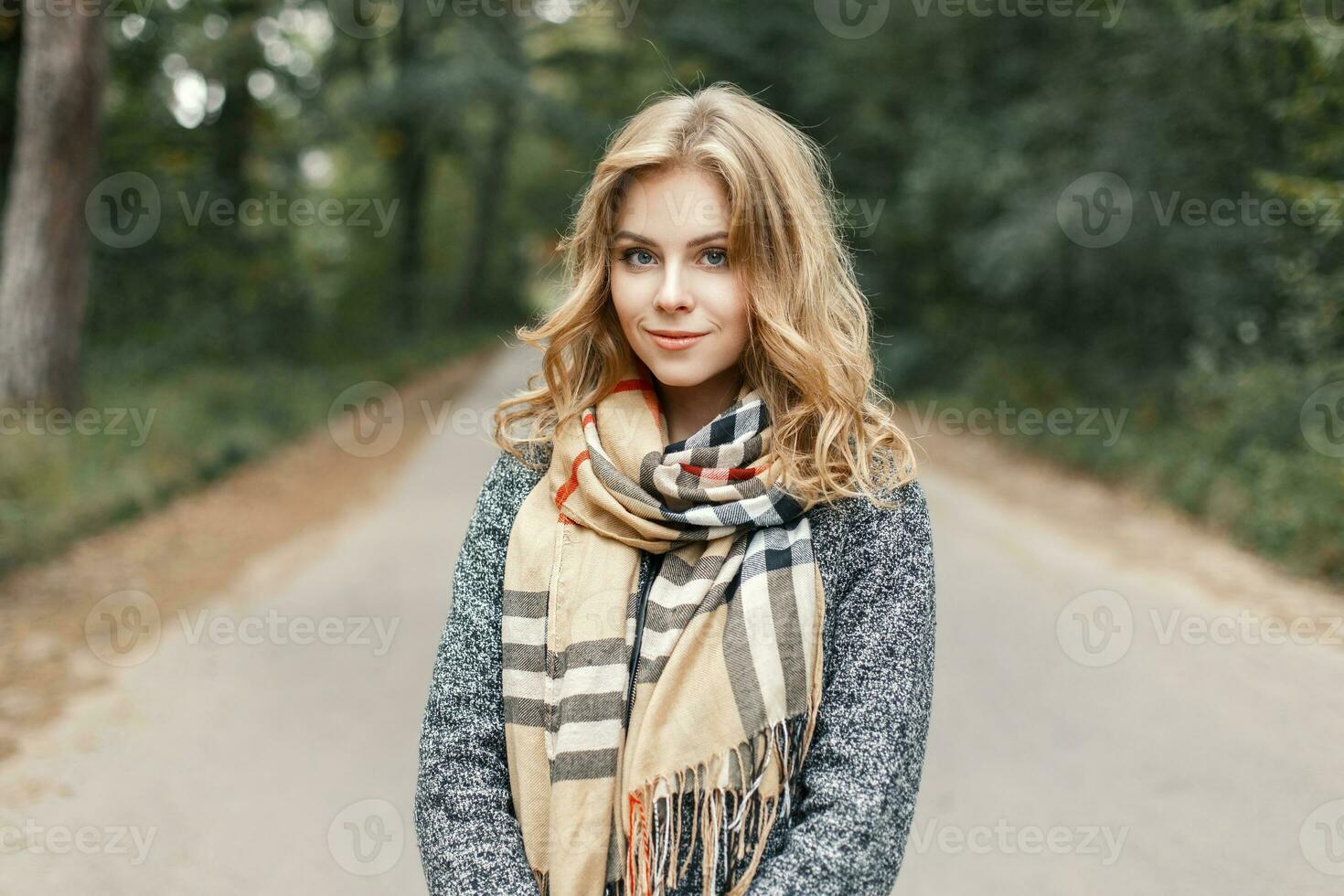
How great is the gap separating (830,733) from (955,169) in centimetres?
1340

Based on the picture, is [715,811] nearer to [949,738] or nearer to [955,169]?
[949,738]

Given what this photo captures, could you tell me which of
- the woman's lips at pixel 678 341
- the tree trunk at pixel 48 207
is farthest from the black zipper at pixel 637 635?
the tree trunk at pixel 48 207

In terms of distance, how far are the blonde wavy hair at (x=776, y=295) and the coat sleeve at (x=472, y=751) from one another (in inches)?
8.8

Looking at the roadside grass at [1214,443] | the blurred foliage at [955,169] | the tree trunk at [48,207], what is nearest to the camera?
the roadside grass at [1214,443]

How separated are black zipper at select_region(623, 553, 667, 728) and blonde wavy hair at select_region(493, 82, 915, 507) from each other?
28 cm

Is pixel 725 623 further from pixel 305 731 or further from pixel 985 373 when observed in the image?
pixel 985 373

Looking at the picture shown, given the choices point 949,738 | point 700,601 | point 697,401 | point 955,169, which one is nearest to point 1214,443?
point 955,169

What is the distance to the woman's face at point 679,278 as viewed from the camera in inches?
69.2

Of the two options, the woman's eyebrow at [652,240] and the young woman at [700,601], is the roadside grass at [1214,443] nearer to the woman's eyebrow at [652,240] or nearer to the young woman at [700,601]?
the young woman at [700,601]

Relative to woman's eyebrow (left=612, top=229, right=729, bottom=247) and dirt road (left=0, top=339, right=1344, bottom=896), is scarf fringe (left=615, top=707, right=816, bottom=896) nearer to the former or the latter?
woman's eyebrow (left=612, top=229, right=729, bottom=247)

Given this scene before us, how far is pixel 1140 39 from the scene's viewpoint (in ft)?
37.4

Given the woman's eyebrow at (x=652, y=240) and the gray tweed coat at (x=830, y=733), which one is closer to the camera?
the gray tweed coat at (x=830, y=733)

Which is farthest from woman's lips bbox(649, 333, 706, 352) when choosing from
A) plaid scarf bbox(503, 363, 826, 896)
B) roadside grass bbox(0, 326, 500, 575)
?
roadside grass bbox(0, 326, 500, 575)

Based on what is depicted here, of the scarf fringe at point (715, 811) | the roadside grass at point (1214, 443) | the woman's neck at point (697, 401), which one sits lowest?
the roadside grass at point (1214, 443)
